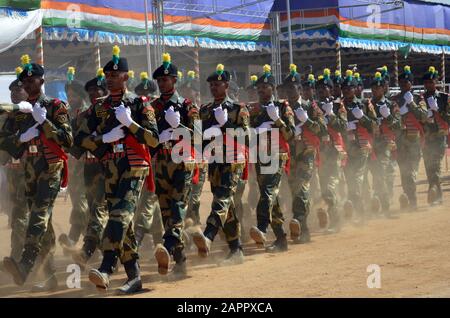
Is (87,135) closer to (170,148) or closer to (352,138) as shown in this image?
(170,148)

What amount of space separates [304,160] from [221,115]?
246 centimetres

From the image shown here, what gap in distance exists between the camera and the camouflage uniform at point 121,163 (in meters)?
7.43

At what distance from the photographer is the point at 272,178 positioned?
32.6ft

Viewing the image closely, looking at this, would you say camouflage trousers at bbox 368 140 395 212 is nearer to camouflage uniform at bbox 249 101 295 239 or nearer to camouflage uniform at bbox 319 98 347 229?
camouflage uniform at bbox 319 98 347 229

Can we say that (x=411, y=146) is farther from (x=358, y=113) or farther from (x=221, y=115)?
(x=221, y=115)

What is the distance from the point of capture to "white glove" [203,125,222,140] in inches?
352

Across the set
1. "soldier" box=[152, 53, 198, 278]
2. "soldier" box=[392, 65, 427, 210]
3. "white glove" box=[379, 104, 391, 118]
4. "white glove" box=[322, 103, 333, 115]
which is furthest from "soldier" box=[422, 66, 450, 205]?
"soldier" box=[152, 53, 198, 278]

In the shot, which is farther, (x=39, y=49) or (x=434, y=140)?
(x=39, y=49)

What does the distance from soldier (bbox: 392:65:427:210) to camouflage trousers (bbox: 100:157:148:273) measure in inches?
290

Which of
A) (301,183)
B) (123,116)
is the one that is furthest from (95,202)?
(301,183)

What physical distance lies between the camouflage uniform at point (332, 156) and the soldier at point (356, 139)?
462 mm

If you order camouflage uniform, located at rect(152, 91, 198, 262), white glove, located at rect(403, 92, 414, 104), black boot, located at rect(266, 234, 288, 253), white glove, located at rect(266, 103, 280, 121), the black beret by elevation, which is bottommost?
black boot, located at rect(266, 234, 288, 253)

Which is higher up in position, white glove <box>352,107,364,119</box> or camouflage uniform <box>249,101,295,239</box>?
white glove <box>352,107,364,119</box>
